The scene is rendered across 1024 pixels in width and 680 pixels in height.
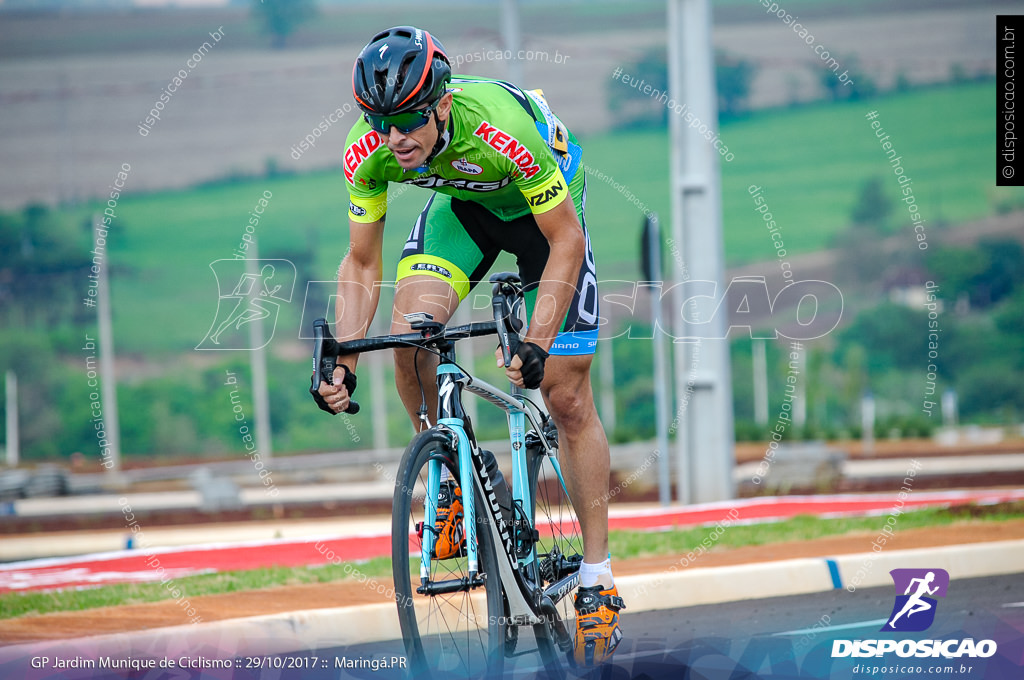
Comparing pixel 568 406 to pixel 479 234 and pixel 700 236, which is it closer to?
pixel 479 234

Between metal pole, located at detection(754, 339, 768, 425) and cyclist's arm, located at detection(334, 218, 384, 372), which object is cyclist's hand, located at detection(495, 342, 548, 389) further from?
metal pole, located at detection(754, 339, 768, 425)

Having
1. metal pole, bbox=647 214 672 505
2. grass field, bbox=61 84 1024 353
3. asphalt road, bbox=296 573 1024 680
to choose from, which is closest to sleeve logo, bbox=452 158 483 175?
asphalt road, bbox=296 573 1024 680

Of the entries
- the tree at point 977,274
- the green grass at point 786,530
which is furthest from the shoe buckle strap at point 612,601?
the tree at point 977,274

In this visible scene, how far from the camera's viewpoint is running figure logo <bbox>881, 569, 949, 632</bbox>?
4.33 m

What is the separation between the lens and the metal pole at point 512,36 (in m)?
Result: 9.95

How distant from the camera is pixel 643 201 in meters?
54.0

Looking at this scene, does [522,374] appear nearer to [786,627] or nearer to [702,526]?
[786,627]

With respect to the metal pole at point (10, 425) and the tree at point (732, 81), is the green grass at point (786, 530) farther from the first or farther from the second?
the tree at point (732, 81)

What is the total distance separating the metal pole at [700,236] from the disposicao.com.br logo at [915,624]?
3775mm

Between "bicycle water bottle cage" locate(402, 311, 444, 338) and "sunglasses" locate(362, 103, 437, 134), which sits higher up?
"sunglasses" locate(362, 103, 437, 134)

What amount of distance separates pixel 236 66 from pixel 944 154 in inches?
1584

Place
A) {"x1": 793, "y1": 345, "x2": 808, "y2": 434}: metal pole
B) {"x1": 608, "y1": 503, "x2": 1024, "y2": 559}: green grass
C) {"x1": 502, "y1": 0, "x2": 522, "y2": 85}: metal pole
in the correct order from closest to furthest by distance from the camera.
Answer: {"x1": 608, "y1": 503, "x2": 1024, "y2": 559}: green grass < {"x1": 502, "y1": 0, "x2": 522, "y2": 85}: metal pole < {"x1": 793, "y1": 345, "x2": 808, "y2": 434}: metal pole

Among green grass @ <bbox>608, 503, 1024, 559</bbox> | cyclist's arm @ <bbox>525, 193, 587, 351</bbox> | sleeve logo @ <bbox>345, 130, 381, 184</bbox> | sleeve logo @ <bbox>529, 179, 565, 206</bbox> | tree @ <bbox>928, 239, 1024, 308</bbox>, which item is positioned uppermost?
tree @ <bbox>928, 239, 1024, 308</bbox>

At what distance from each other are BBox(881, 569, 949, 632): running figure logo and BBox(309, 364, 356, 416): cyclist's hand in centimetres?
252
